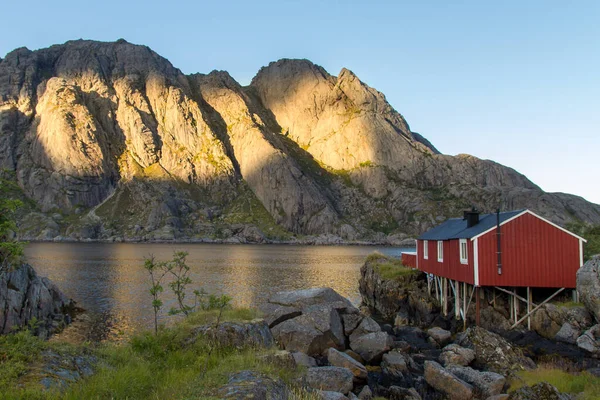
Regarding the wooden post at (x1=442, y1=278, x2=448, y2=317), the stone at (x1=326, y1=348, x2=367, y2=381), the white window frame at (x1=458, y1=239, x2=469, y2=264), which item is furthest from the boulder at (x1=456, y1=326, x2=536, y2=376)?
the wooden post at (x1=442, y1=278, x2=448, y2=317)

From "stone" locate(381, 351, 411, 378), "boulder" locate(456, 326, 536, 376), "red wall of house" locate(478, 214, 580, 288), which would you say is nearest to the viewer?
"stone" locate(381, 351, 411, 378)

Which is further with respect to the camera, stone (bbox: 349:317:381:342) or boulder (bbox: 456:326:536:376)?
stone (bbox: 349:317:381:342)

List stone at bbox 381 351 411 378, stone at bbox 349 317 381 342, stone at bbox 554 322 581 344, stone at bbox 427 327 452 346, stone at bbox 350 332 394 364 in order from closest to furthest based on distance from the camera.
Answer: stone at bbox 381 351 411 378 → stone at bbox 350 332 394 364 → stone at bbox 349 317 381 342 → stone at bbox 554 322 581 344 → stone at bbox 427 327 452 346

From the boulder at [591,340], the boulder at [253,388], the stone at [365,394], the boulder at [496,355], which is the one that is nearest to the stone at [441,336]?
the boulder at [496,355]

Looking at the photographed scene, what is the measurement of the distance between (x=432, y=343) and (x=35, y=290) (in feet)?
104

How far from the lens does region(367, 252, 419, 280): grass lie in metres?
44.4

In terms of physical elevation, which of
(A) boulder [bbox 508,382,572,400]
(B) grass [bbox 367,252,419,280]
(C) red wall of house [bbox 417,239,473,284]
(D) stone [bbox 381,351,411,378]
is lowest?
(D) stone [bbox 381,351,411,378]

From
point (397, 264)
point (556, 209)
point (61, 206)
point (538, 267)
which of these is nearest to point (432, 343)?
point (538, 267)

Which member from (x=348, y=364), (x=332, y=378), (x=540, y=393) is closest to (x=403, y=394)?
(x=348, y=364)

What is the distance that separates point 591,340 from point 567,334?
209 cm

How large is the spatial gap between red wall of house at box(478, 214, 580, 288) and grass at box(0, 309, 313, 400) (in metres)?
22.3

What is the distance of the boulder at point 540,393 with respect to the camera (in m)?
15.2

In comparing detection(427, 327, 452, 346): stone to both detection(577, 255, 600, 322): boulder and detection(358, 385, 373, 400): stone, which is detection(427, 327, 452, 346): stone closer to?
detection(577, 255, 600, 322): boulder

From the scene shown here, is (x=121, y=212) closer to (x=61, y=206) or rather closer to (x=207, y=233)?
(x=61, y=206)
